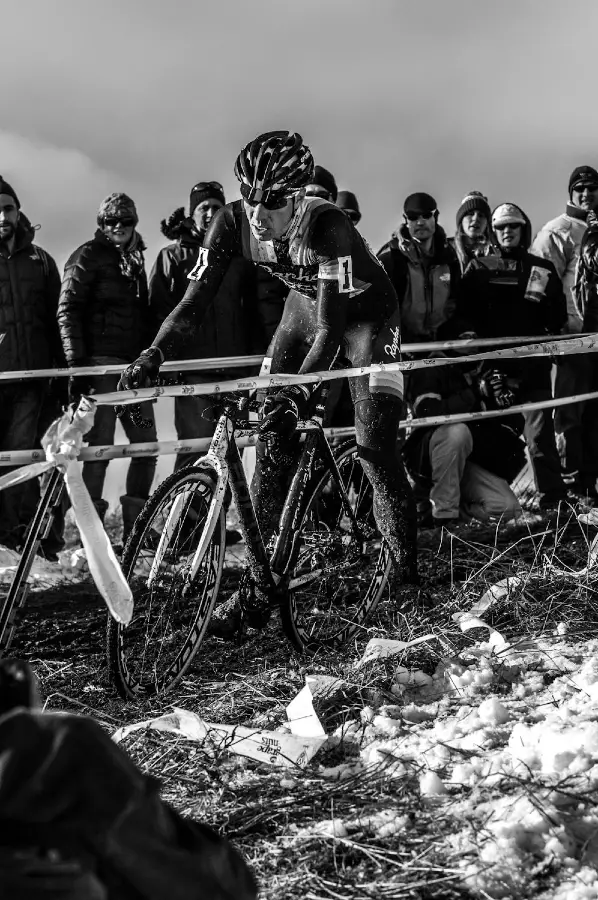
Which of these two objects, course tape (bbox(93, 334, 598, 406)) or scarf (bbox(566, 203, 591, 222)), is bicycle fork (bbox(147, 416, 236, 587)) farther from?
scarf (bbox(566, 203, 591, 222))

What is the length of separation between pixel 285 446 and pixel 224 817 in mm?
2423

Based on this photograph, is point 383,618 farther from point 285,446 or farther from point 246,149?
point 246,149

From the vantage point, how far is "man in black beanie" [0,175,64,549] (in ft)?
24.4

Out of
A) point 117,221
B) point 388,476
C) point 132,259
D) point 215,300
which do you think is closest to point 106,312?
point 132,259

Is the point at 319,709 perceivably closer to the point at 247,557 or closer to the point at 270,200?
the point at 247,557

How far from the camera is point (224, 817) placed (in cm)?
275

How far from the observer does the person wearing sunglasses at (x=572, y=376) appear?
8461 mm

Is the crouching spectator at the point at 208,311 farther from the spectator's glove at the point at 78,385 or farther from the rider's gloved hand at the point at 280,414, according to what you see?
the rider's gloved hand at the point at 280,414

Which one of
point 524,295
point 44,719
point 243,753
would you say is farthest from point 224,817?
point 524,295

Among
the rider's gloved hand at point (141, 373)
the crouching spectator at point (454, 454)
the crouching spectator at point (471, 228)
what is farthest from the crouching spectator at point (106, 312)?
the crouching spectator at point (471, 228)

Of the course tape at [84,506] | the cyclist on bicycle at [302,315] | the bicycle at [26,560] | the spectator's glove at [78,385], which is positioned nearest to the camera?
the course tape at [84,506]

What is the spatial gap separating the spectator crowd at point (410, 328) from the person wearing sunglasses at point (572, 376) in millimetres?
13

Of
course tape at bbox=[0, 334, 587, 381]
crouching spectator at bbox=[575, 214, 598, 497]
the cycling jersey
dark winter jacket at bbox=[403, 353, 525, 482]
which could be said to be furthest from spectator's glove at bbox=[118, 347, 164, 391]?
crouching spectator at bbox=[575, 214, 598, 497]

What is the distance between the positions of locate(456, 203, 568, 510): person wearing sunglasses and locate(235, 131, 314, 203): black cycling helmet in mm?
3483
